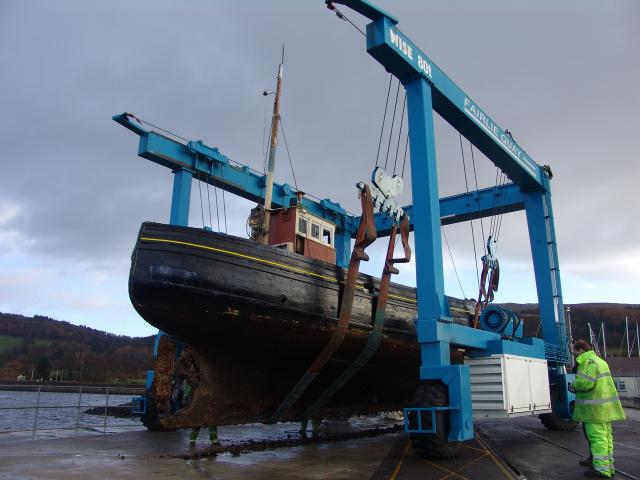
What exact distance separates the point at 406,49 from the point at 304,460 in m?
6.85

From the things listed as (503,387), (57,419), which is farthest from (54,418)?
(503,387)

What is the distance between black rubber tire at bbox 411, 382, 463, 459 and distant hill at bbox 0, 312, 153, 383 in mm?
63094

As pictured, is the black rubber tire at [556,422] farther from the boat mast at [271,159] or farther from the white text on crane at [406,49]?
the white text on crane at [406,49]

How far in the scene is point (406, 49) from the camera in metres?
8.72

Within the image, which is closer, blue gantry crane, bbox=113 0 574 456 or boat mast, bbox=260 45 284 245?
blue gantry crane, bbox=113 0 574 456

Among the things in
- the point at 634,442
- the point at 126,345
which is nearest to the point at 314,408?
the point at 634,442

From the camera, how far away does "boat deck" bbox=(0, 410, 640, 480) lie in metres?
6.13

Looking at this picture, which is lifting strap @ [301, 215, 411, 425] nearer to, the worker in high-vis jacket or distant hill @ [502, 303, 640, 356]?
the worker in high-vis jacket

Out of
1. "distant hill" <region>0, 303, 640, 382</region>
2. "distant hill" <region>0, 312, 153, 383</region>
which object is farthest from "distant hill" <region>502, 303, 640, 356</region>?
"distant hill" <region>0, 312, 153, 383</region>

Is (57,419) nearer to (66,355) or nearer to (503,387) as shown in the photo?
(503,387)

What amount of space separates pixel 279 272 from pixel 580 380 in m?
4.33

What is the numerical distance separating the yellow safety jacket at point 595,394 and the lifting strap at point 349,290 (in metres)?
3.44

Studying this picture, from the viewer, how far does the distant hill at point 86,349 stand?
73.0 metres

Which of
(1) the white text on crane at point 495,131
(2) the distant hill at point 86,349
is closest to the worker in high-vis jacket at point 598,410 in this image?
(1) the white text on crane at point 495,131
